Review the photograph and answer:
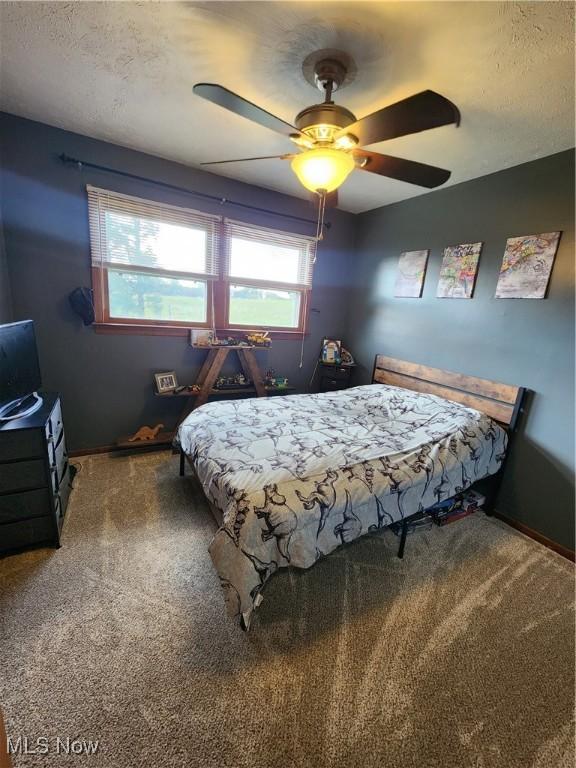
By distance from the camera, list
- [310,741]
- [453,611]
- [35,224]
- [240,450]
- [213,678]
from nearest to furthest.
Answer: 1. [310,741]
2. [213,678]
3. [453,611]
4. [240,450]
5. [35,224]

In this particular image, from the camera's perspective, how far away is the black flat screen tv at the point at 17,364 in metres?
1.78

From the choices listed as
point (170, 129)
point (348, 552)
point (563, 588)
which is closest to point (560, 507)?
point (563, 588)

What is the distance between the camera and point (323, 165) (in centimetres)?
142

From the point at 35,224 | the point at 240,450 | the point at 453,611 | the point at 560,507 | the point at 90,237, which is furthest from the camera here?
the point at 90,237

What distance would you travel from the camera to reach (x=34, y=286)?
2.49 m

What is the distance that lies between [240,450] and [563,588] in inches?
83.1

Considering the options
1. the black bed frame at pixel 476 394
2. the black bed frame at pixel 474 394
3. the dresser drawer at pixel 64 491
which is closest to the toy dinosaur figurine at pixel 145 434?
the black bed frame at pixel 474 394

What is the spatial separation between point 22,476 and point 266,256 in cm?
281

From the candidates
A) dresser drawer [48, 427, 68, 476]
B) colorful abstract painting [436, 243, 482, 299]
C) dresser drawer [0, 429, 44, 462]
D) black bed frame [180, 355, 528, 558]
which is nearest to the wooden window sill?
dresser drawer [48, 427, 68, 476]

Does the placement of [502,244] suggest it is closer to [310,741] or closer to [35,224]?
[310,741]

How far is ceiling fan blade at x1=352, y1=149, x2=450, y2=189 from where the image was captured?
155 cm

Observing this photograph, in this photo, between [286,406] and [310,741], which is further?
[286,406]

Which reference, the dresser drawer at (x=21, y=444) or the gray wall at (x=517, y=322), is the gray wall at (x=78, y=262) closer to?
the dresser drawer at (x=21, y=444)

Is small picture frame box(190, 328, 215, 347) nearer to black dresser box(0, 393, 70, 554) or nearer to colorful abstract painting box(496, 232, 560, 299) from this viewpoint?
black dresser box(0, 393, 70, 554)
